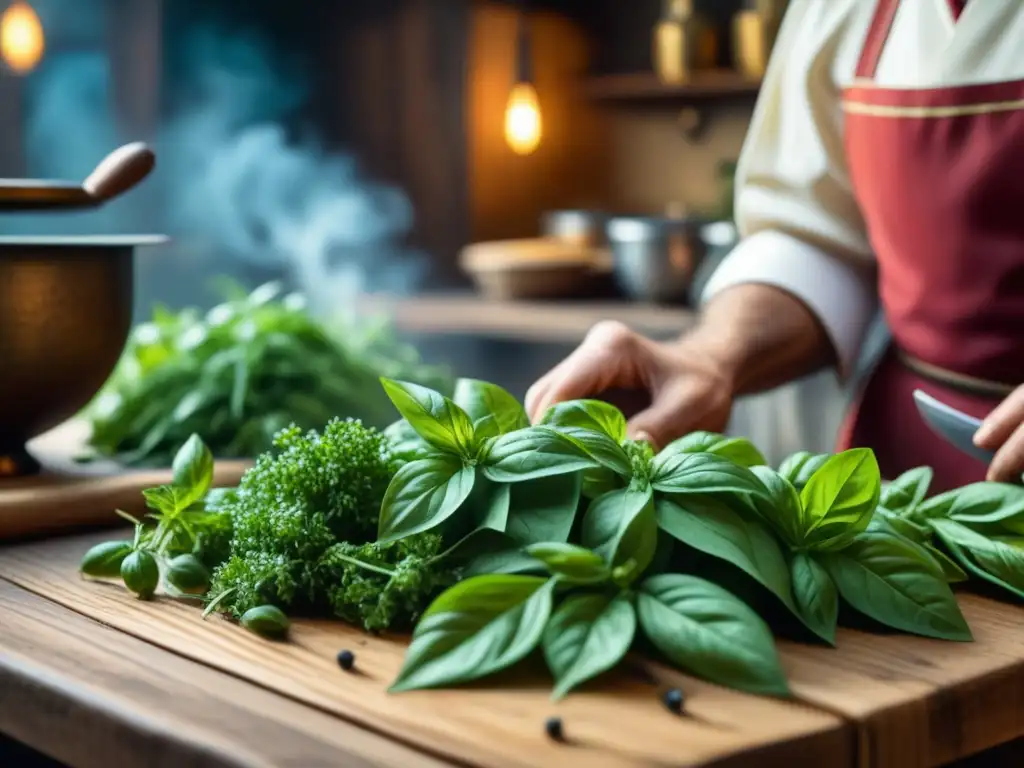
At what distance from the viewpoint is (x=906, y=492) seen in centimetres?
112

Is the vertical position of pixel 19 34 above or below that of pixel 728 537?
above

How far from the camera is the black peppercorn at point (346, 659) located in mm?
848

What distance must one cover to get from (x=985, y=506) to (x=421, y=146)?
12.5ft

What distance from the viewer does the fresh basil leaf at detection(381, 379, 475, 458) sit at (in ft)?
3.13

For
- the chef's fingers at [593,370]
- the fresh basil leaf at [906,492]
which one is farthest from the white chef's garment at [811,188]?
the fresh basil leaf at [906,492]

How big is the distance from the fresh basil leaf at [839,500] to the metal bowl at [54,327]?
83 cm

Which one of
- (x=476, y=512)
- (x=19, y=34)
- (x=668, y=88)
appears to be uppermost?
(x=19, y=34)

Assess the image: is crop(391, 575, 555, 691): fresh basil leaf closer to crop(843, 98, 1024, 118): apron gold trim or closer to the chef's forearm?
the chef's forearm

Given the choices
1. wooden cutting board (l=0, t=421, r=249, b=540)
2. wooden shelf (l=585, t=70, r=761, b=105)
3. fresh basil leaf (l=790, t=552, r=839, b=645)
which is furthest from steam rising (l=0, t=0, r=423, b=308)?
fresh basil leaf (l=790, t=552, r=839, b=645)

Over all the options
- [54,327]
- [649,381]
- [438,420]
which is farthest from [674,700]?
[54,327]

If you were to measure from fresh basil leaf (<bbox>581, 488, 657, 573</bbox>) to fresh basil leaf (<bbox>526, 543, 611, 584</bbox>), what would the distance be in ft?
0.05

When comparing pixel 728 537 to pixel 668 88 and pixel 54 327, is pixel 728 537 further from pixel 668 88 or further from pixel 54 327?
pixel 668 88

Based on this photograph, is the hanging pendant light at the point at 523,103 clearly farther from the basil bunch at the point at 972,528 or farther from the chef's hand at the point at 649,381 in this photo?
the basil bunch at the point at 972,528

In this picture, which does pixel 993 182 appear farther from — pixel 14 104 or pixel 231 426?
pixel 14 104
